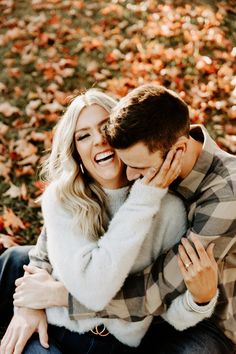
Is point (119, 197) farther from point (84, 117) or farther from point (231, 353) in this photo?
point (231, 353)

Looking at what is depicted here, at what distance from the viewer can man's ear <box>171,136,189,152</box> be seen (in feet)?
6.93

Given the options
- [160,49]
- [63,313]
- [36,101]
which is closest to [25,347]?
[63,313]

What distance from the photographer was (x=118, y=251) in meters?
2.13

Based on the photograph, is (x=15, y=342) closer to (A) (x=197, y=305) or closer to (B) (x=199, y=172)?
(A) (x=197, y=305)

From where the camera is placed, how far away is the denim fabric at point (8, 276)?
8.94 feet

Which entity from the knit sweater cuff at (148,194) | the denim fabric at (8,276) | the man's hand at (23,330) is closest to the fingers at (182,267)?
the knit sweater cuff at (148,194)

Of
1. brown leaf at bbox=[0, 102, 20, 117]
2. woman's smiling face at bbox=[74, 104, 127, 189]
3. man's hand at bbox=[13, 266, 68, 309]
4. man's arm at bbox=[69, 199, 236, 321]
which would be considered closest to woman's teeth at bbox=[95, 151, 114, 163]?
woman's smiling face at bbox=[74, 104, 127, 189]

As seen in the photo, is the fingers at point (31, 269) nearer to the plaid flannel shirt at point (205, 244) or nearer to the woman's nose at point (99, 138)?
the plaid flannel shirt at point (205, 244)

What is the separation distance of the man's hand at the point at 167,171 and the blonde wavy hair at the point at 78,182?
43cm

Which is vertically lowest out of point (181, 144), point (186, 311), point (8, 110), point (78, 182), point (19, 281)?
point (8, 110)

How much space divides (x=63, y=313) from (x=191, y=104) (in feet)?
7.95

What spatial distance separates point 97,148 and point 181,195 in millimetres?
468

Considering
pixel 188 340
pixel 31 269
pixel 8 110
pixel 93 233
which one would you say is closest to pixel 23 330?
pixel 31 269

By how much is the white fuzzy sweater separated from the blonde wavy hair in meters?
0.06
